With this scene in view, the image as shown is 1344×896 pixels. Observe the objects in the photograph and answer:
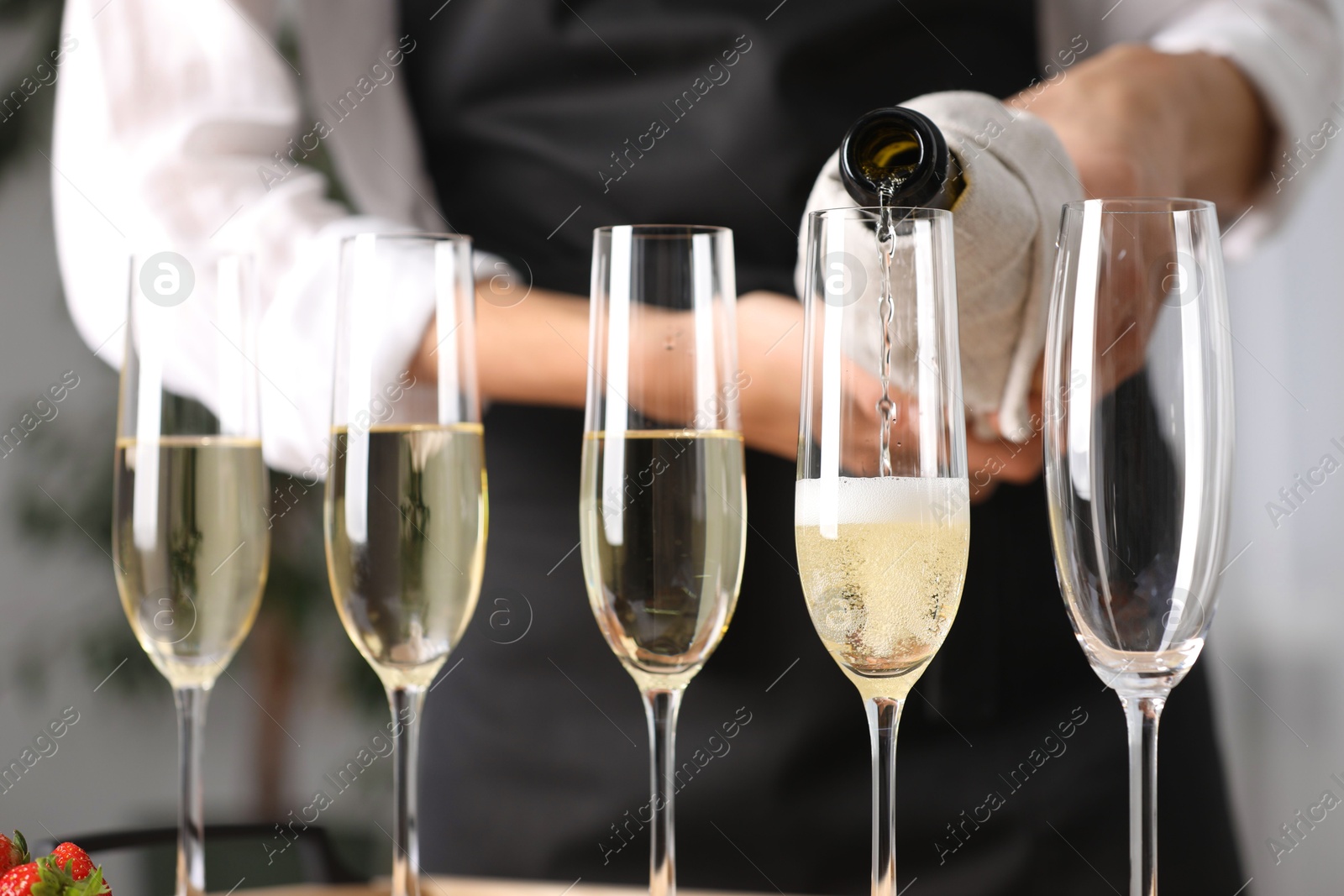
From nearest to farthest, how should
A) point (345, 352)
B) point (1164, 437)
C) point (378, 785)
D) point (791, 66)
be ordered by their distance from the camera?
point (1164, 437) → point (345, 352) → point (791, 66) → point (378, 785)

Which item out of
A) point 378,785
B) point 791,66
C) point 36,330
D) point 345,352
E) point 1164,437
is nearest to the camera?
point 1164,437

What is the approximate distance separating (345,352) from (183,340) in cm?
11

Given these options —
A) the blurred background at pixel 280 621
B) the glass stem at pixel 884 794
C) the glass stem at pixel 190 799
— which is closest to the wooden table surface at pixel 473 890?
the glass stem at pixel 190 799

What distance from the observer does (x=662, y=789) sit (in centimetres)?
51

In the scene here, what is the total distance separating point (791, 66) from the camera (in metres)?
1.12

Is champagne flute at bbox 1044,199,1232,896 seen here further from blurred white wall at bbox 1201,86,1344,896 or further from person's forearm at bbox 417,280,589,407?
blurred white wall at bbox 1201,86,1344,896

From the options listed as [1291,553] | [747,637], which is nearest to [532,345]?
[747,637]

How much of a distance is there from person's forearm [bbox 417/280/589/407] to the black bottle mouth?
466 mm

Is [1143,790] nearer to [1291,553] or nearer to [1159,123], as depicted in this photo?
[1159,123]

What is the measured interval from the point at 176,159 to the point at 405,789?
2.59 ft

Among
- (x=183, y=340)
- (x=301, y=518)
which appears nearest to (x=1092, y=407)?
(x=183, y=340)

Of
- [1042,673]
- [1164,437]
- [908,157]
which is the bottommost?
[1042,673]

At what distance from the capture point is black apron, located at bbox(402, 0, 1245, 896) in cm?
111

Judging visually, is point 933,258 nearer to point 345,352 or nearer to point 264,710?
point 345,352
